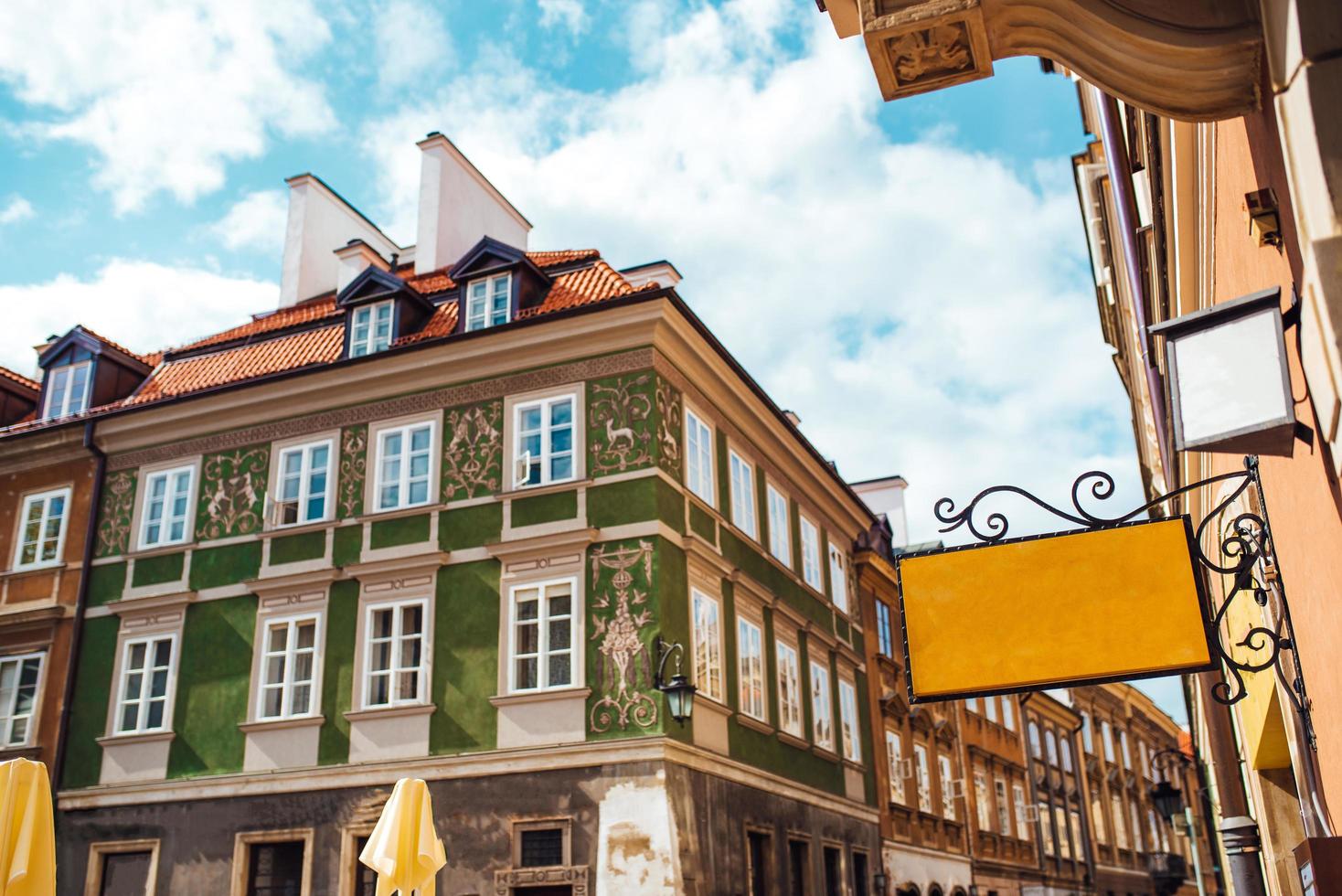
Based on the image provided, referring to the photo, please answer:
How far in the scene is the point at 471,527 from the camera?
1856 cm

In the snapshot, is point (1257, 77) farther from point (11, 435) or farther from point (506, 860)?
point (11, 435)

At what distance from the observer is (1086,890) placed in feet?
136

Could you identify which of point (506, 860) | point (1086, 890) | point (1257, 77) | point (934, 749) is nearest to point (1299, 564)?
point (1257, 77)

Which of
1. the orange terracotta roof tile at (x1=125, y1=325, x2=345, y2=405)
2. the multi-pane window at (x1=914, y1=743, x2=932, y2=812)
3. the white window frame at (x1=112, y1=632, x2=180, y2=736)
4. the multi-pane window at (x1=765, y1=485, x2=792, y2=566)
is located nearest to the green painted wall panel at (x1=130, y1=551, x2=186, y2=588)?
→ the white window frame at (x1=112, y1=632, x2=180, y2=736)

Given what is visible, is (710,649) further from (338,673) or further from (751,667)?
(338,673)

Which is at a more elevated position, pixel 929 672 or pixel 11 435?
pixel 11 435

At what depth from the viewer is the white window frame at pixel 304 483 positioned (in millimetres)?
19859

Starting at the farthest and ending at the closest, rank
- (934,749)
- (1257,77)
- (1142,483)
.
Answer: (934,749) < (1142,483) < (1257,77)

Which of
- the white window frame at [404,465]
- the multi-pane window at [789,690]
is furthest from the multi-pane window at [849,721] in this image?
the white window frame at [404,465]

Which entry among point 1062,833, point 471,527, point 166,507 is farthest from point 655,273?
A: point 1062,833

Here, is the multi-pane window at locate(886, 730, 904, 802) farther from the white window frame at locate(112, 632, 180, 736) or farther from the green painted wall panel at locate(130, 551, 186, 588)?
the green painted wall panel at locate(130, 551, 186, 588)

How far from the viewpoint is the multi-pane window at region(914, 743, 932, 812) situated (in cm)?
2914

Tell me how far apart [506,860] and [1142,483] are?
52.6 ft

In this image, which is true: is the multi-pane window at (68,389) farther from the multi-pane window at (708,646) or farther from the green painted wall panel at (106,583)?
the multi-pane window at (708,646)
